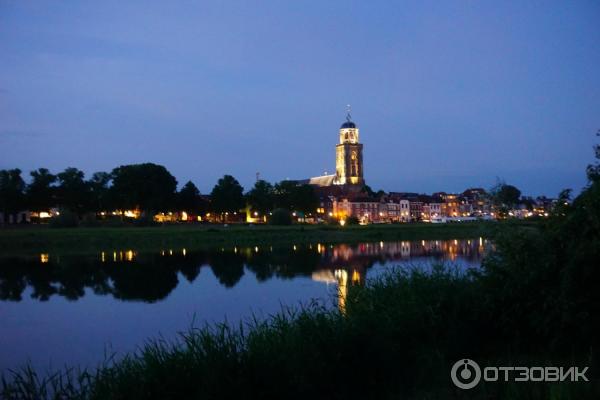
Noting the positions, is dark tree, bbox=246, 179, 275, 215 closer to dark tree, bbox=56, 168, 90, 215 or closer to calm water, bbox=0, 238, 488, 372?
dark tree, bbox=56, 168, 90, 215

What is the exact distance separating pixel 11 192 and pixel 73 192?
32.3 ft

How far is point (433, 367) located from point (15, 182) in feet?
324

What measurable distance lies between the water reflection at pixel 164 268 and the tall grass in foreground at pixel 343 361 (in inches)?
430

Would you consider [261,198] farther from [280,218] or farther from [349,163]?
[349,163]

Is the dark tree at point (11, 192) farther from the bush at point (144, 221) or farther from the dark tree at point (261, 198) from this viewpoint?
the dark tree at point (261, 198)

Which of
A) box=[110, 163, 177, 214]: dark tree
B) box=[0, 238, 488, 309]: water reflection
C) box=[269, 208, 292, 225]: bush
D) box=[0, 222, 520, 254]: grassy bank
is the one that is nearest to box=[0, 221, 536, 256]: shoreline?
box=[0, 222, 520, 254]: grassy bank

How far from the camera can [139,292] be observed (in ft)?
91.9

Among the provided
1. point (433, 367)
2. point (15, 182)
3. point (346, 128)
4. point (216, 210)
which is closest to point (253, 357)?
point (433, 367)

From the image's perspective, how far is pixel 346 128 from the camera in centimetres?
16650

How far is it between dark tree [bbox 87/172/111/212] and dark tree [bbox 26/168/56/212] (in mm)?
6224

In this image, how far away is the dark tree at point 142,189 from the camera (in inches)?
3580

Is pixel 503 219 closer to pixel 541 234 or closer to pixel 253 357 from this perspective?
pixel 541 234

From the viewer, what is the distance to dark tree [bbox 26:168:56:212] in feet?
315

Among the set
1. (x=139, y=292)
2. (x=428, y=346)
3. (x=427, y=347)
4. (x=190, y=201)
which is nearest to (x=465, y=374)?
(x=427, y=347)
